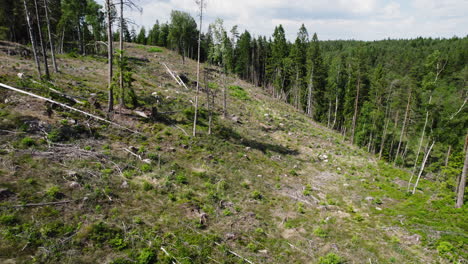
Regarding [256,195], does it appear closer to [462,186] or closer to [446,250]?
[446,250]

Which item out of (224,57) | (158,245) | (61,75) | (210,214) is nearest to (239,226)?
(210,214)

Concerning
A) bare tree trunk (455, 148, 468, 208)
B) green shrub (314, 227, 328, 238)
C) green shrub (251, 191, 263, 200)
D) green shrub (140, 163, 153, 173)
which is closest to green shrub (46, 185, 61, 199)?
green shrub (140, 163, 153, 173)

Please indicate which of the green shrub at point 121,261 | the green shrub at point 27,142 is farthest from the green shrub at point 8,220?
the green shrub at point 27,142

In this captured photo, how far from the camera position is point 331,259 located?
10461 millimetres

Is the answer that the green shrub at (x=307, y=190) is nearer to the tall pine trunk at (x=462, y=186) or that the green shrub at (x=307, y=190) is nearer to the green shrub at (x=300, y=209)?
the green shrub at (x=300, y=209)

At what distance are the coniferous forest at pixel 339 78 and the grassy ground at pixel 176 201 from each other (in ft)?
13.0

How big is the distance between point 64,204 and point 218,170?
10249 mm

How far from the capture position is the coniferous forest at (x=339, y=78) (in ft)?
66.4

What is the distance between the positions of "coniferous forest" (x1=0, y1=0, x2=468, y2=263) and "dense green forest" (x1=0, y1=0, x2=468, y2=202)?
0.42 ft

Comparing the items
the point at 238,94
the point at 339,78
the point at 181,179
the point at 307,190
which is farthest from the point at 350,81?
the point at 181,179

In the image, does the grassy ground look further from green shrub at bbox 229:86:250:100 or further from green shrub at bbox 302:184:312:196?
green shrub at bbox 229:86:250:100

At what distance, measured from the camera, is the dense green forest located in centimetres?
2088

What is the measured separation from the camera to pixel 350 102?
45.8 meters

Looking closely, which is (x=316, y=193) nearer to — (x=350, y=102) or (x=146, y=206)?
(x=146, y=206)
